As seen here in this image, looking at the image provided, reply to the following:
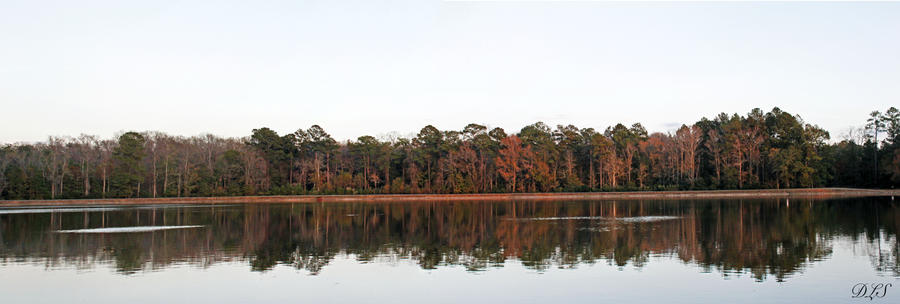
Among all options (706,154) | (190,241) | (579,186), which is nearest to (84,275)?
(190,241)

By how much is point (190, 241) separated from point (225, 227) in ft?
22.3

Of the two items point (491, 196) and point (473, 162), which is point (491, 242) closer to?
point (491, 196)

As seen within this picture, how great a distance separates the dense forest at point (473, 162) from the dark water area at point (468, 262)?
41555 millimetres

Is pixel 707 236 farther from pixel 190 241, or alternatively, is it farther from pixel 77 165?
pixel 77 165

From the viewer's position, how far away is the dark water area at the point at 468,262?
46.2 ft

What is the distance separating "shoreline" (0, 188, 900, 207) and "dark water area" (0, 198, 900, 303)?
3484 centimetres

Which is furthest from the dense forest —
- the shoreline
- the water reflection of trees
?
the water reflection of trees

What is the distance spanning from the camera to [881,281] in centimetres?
1448

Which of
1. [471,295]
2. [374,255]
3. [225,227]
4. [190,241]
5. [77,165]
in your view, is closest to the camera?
[471,295]

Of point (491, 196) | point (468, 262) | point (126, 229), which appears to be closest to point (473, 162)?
point (491, 196)

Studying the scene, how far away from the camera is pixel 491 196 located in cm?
7112

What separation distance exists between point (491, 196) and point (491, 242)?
4719 centimetres

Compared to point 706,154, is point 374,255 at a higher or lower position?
lower

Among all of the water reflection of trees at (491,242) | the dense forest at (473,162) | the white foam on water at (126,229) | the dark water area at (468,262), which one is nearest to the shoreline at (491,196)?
the dense forest at (473,162)
